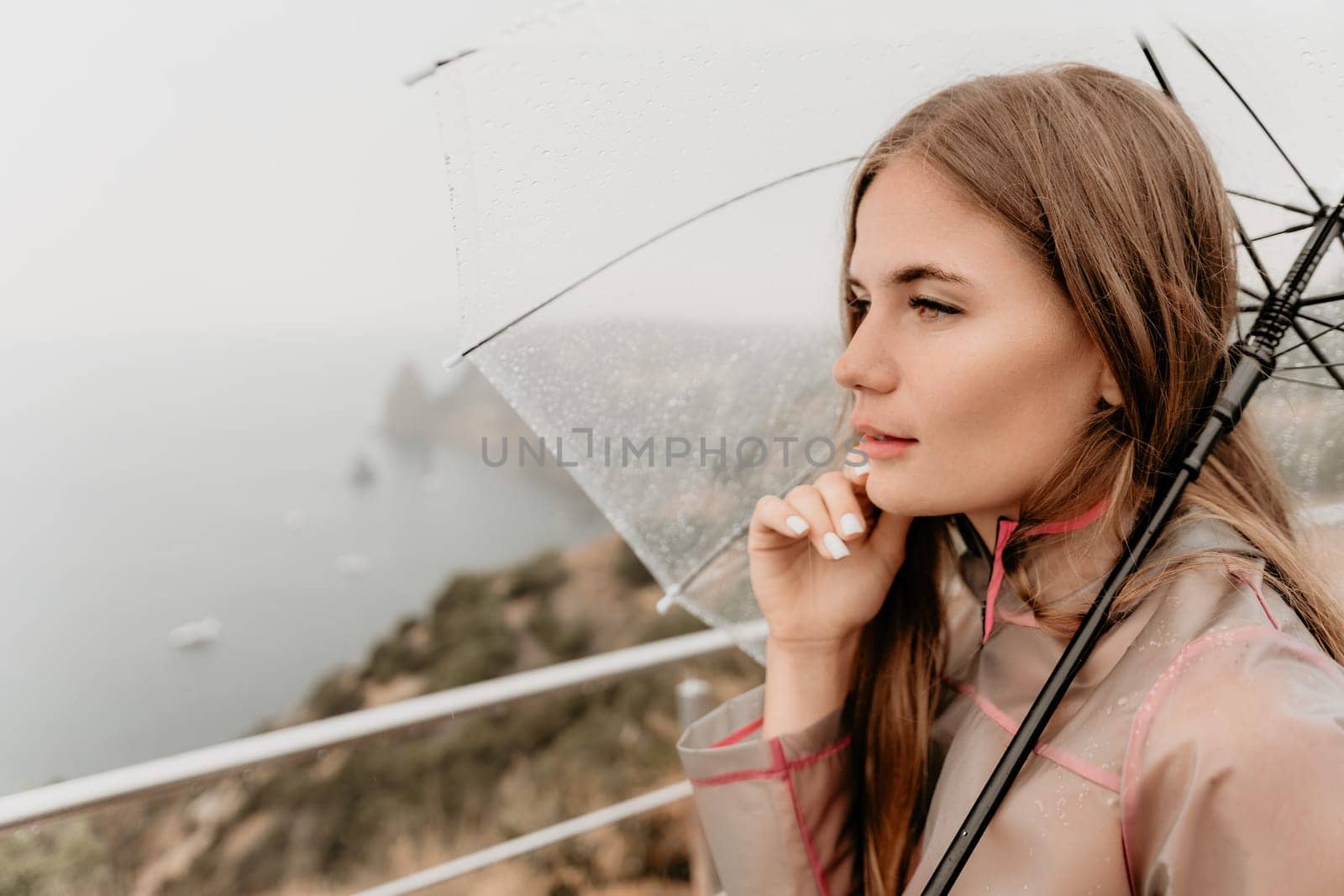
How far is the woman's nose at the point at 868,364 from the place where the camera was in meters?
1.02

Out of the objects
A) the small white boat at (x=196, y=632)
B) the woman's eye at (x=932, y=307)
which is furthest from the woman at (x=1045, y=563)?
the small white boat at (x=196, y=632)

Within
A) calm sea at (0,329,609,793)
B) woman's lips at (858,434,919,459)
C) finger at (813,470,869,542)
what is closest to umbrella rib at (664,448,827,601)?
finger at (813,470,869,542)

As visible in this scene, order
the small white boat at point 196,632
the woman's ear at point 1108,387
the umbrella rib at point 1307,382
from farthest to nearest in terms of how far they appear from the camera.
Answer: the small white boat at point 196,632, the umbrella rib at point 1307,382, the woman's ear at point 1108,387

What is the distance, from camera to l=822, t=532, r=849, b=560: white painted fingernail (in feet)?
3.67

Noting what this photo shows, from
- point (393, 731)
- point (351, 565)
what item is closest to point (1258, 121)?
point (393, 731)

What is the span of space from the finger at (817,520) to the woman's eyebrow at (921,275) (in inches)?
12.3

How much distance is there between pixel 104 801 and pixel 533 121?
46.6 inches

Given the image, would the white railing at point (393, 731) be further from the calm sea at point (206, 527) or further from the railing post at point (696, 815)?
the calm sea at point (206, 527)

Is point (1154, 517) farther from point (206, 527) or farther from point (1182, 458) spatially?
point (206, 527)

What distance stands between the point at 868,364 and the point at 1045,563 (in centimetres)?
34

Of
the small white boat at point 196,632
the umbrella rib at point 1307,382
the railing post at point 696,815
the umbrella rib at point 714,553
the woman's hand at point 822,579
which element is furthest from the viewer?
the small white boat at point 196,632

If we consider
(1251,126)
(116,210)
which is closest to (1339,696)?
Answer: (1251,126)

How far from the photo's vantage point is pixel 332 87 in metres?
16.9

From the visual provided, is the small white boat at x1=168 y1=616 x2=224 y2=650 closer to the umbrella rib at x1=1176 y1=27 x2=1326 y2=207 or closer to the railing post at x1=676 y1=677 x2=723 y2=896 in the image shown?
the railing post at x1=676 y1=677 x2=723 y2=896
